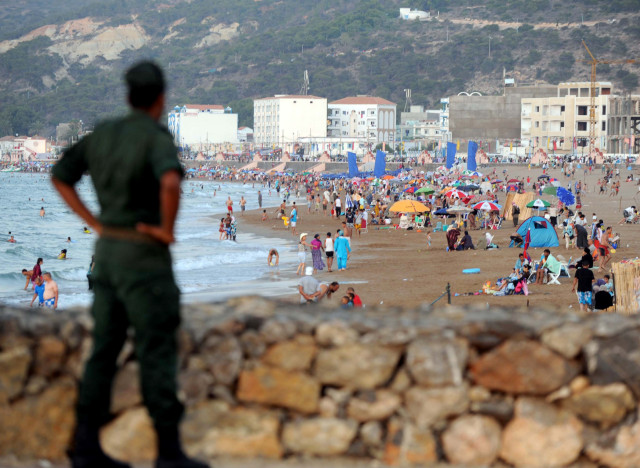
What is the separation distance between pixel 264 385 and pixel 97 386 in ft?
2.26

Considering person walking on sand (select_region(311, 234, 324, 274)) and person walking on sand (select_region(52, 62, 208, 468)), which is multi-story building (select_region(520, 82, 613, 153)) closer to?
person walking on sand (select_region(311, 234, 324, 274))

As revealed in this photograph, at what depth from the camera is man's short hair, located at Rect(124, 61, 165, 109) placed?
11.1 ft

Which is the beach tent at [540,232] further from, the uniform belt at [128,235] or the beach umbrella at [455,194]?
the uniform belt at [128,235]

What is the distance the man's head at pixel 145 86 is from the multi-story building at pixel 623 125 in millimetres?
93051

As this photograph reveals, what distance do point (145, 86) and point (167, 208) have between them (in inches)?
18.7

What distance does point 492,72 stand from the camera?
19275 centimetres

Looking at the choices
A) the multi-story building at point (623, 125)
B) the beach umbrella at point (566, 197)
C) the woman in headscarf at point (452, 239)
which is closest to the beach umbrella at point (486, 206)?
the beach umbrella at point (566, 197)

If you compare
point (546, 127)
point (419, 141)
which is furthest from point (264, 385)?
point (419, 141)

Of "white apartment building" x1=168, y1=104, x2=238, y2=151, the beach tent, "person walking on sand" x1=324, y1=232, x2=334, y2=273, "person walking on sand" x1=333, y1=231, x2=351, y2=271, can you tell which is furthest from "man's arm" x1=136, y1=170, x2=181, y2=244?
"white apartment building" x1=168, y1=104, x2=238, y2=151

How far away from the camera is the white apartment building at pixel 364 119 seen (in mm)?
155125

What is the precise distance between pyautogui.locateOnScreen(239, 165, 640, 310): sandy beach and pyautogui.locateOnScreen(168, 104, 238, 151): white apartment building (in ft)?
415

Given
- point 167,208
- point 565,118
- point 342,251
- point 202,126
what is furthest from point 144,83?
point 202,126

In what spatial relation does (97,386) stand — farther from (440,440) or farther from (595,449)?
(595,449)

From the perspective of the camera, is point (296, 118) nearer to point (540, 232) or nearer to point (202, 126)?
point (202, 126)
